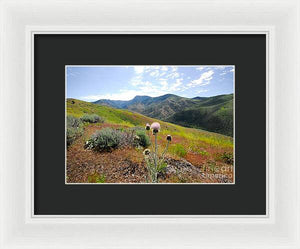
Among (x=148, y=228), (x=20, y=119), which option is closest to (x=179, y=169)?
(x=148, y=228)

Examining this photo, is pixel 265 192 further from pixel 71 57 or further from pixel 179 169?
pixel 71 57

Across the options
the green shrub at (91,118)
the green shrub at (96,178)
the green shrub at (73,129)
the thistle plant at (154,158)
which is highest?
the green shrub at (91,118)

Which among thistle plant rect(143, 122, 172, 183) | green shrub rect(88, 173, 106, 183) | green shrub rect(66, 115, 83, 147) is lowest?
green shrub rect(88, 173, 106, 183)

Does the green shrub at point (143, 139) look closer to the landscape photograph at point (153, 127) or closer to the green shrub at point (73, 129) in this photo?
the landscape photograph at point (153, 127)

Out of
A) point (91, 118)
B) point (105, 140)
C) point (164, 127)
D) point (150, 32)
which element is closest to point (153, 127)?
point (164, 127)

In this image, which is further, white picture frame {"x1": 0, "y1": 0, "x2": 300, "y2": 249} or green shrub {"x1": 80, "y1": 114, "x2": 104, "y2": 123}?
green shrub {"x1": 80, "y1": 114, "x2": 104, "y2": 123}

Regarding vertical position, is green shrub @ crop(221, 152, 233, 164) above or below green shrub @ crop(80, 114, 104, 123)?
below

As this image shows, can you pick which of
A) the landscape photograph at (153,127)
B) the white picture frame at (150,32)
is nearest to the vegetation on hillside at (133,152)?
the landscape photograph at (153,127)

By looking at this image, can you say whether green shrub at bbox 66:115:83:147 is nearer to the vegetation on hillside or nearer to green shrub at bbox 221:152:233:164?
the vegetation on hillside

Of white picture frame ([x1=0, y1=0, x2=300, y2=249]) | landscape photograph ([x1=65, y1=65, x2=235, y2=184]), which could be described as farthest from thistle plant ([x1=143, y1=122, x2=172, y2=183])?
white picture frame ([x1=0, y1=0, x2=300, y2=249])
